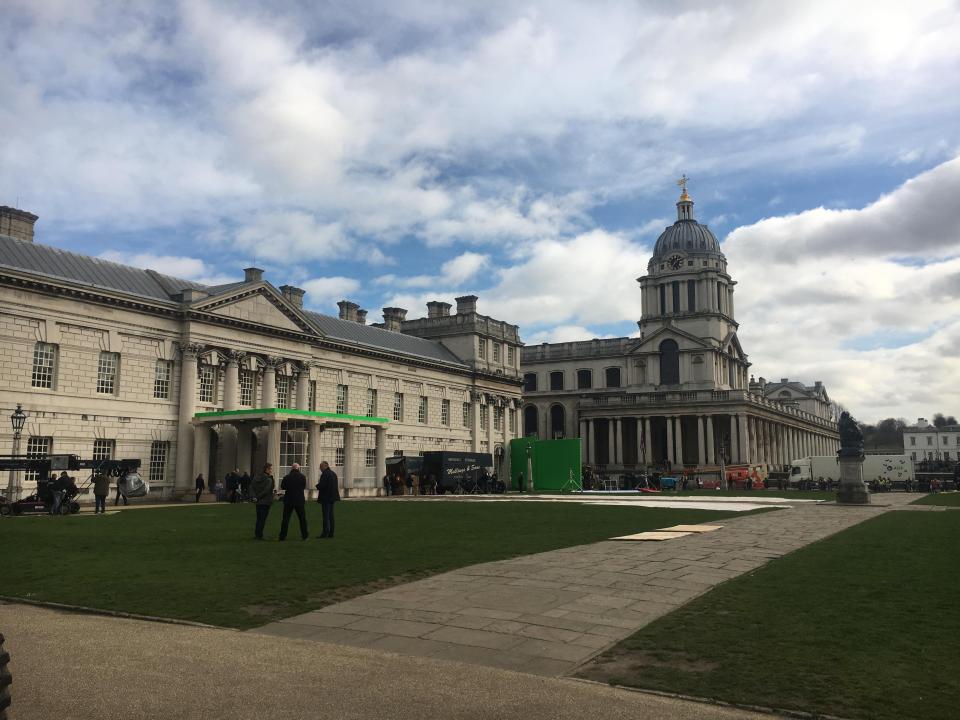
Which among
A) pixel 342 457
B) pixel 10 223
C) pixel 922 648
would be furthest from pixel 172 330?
pixel 922 648

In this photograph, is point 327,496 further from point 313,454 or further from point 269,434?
point 313,454

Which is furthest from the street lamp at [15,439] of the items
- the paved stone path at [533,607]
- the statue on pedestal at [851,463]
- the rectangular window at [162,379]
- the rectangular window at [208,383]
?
the statue on pedestal at [851,463]

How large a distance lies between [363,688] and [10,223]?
4141cm

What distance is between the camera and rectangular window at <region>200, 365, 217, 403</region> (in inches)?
1722

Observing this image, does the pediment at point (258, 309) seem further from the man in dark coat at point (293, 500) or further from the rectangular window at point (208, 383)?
the man in dark coat at point (293, 500)

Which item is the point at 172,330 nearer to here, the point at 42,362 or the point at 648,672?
the point at 42,362

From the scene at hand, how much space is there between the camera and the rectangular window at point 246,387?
4625 cm

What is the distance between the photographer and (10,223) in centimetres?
3984

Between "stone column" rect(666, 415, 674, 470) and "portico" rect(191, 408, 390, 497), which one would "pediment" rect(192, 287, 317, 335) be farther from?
"stone column" rect(666, 415, 674, 470)

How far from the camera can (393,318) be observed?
72750mm

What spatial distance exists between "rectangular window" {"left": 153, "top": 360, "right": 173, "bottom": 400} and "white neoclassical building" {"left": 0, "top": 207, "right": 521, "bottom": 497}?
2.1 inches

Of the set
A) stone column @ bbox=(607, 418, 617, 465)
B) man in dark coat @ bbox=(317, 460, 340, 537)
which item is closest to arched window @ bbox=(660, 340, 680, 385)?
stone column @ bbox=(607, 418, 617, 465)

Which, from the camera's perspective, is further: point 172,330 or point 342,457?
point 342,457

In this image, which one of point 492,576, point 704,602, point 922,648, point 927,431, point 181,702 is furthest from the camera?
point 927,431
